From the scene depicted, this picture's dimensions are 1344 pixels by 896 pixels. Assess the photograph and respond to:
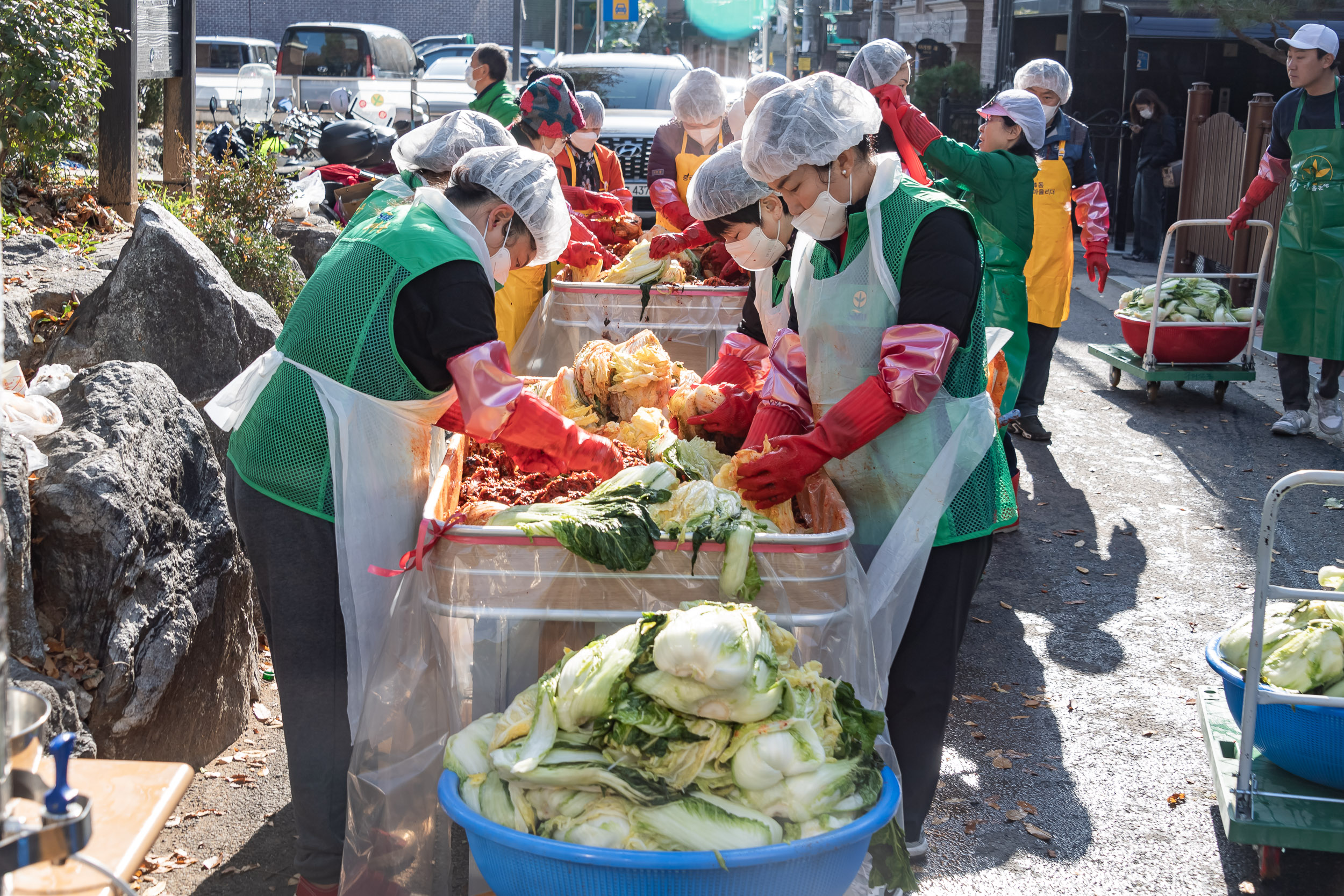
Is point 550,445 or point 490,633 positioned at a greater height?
point 550,445

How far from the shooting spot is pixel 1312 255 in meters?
7.61

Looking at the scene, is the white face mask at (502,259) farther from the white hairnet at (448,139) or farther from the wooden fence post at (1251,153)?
the wooden fence post at (1251,153)

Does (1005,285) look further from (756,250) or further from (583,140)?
(583,140)

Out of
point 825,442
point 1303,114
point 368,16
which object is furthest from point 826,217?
point 368,16

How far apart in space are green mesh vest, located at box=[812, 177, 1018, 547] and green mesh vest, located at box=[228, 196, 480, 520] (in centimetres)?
104

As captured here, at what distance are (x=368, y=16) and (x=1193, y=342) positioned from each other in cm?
3533

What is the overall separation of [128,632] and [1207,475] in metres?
6.20

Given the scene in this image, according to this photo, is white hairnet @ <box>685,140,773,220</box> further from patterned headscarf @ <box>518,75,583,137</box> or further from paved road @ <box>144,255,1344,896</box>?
patterned headscarf @ <box>518,75,583,137</box>

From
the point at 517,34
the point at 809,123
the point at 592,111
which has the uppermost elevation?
the point at 517,34

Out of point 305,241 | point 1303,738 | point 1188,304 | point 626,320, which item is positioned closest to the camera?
point 1303,738

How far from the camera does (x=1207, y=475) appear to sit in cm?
727

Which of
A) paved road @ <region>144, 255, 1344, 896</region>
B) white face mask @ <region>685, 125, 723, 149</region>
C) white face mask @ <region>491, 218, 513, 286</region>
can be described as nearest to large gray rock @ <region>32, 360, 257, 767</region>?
paved road @ <region>144, 255, 1344, 896</region>

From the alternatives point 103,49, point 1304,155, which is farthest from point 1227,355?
point 103,49

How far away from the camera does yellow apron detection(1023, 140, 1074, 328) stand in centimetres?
753
